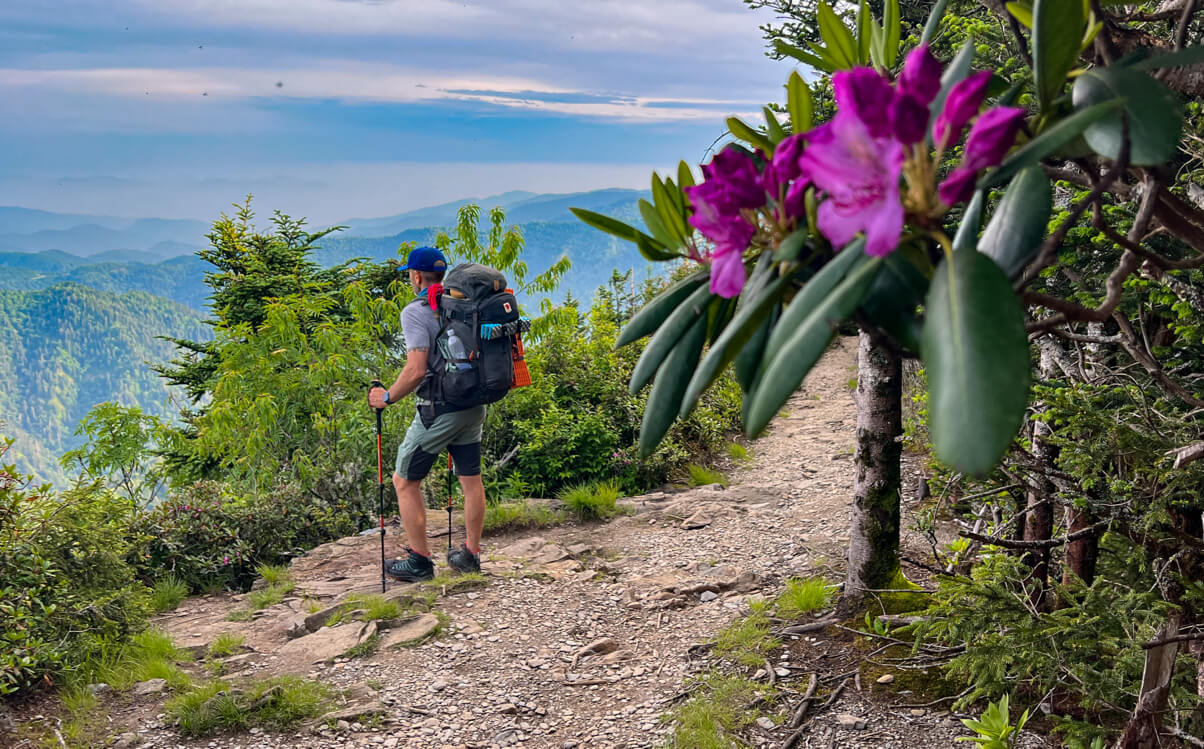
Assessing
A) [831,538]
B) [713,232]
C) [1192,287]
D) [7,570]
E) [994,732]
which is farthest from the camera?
[831,538]

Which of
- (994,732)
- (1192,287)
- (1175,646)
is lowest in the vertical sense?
(994,732)

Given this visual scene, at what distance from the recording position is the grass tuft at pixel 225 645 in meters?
4.25

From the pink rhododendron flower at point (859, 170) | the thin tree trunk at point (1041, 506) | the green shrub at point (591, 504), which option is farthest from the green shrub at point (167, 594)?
the pink rhododendron flower at point (859, 170)

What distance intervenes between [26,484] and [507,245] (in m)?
3.81

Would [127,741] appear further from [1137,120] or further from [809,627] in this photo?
[1137,120]

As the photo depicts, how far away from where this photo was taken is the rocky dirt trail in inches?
133

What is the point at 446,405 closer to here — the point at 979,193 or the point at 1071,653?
the point at 1071,653

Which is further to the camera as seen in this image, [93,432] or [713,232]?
[93,432]

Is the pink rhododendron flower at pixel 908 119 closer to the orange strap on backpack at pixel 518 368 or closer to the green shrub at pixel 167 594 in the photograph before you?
the orange strap on backpack at pixel 518 368

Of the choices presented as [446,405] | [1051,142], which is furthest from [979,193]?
Answer: [446,405]

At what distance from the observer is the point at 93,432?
7184 mm

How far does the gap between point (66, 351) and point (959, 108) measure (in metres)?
128

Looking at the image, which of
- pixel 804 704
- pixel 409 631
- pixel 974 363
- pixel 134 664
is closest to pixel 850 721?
pixel 804 704

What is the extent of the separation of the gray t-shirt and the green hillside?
100138mm
